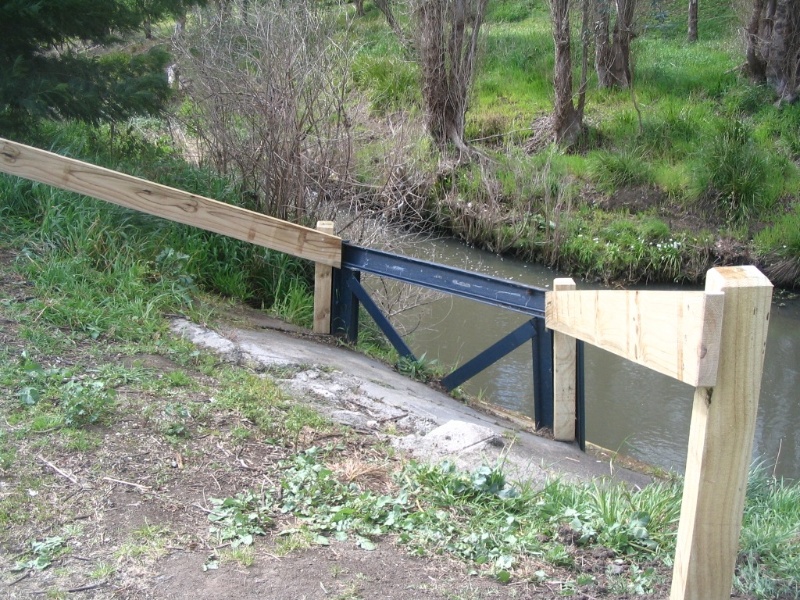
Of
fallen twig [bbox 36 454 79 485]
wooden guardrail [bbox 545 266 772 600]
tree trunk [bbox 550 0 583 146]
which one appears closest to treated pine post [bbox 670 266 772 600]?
wooden guardrail [bbox 545 266 772 600]

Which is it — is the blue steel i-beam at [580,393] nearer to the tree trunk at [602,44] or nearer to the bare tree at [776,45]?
the tree trunk at [602,44]

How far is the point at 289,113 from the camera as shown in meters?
8.90

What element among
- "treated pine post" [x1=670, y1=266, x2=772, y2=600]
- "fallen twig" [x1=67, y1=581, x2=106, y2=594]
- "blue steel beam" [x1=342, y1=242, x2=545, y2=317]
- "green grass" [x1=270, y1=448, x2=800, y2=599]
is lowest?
"fallen twig" [x1=67, y1=581, x2=106, y2=594]

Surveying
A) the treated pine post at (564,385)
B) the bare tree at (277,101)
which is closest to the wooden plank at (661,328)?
the treated pine post at (564,385)

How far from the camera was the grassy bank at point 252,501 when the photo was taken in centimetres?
353

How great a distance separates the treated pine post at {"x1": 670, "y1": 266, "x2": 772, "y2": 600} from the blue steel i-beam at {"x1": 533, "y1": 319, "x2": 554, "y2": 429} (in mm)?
3519

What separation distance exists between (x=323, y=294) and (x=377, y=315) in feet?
1.93

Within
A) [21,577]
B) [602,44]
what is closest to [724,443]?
[21,577]

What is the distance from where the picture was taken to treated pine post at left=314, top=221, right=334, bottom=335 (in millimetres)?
7469

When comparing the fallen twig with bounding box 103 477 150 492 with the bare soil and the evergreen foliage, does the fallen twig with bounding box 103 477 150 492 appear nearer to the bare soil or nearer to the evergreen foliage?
the bare soil

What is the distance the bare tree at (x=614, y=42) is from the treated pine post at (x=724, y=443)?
18.0 m

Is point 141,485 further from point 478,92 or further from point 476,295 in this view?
point 478,92

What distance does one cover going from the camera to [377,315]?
7238 millimetres

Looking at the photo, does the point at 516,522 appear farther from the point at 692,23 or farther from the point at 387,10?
the point at 692,23
